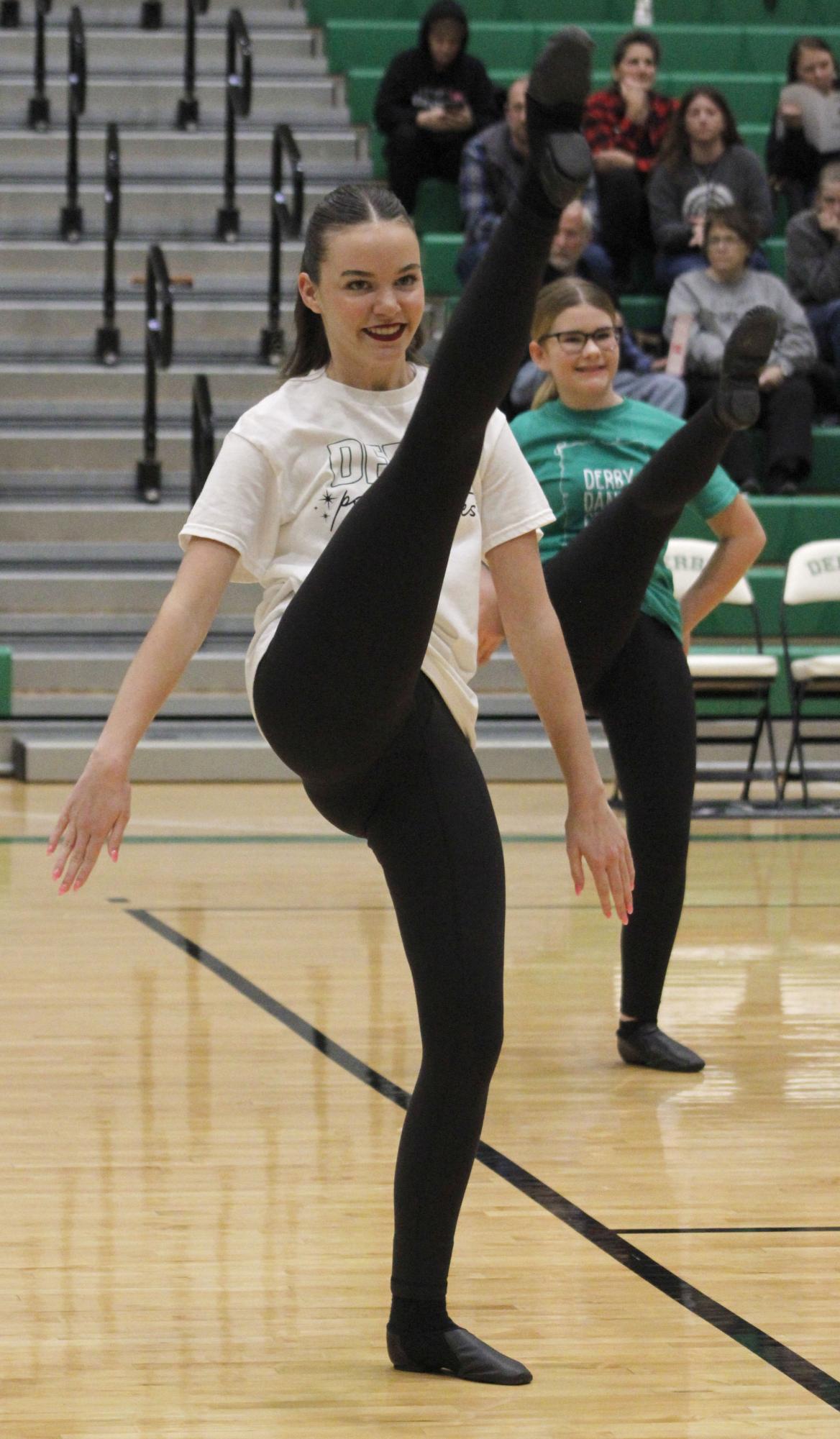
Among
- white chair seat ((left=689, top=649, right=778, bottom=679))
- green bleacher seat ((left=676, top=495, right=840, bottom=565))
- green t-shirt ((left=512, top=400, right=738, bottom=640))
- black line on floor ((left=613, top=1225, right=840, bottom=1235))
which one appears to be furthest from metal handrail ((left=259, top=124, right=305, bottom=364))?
black line on floor ((left=613, top=1225, right=840, bottom=1235))

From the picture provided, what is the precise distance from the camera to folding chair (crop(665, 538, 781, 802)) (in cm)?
748

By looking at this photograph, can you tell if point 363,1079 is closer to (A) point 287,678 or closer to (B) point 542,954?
(B) point 542,954

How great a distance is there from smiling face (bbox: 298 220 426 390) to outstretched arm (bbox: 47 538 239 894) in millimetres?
263

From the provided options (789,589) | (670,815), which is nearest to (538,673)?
(670,815)

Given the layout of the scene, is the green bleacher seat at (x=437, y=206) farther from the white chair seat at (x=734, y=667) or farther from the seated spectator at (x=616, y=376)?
the white chair seat at (x=734, y=667)

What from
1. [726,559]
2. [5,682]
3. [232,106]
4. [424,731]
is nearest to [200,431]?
[5,682]

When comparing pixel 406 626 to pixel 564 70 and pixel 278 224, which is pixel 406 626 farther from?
pixel 278 224

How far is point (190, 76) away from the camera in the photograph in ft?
34.7

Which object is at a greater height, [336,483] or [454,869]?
[336,483]

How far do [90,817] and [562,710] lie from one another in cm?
57

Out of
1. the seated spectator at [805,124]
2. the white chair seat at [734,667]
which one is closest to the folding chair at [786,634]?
the white chair seat at [734,667]

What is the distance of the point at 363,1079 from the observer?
12.6 ft

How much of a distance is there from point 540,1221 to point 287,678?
1110 millimetres

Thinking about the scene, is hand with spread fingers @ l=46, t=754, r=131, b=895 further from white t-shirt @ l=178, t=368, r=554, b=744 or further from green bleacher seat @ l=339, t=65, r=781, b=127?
green bleacher seat @ l=339, t=65, r=781, b=127
